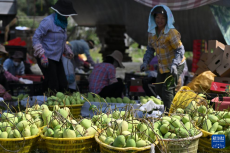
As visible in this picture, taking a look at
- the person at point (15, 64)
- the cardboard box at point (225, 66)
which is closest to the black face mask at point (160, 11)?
the cardboard box at point (225, 66)

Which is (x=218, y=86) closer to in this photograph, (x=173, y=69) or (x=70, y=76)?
(x=173, y=69)

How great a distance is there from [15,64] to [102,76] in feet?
7.28

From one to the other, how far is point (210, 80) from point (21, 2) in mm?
32954

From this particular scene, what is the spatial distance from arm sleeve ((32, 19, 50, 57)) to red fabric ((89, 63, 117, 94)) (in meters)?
0.93

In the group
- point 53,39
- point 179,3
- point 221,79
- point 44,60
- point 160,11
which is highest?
point 179,3

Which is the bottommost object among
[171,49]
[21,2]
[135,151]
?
[135,151]

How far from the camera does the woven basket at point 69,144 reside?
2373 millimetres

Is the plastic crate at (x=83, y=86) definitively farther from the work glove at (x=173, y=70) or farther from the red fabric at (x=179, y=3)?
the work glove at (x=173, y=70)

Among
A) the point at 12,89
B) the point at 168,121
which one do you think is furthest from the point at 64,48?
the point at 168,121

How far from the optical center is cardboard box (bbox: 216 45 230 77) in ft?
14.6

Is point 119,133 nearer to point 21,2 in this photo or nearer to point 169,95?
point 169,95

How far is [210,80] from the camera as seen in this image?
173 inches

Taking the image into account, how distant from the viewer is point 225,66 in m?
4.48

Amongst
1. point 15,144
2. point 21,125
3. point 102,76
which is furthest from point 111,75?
point 15,144
